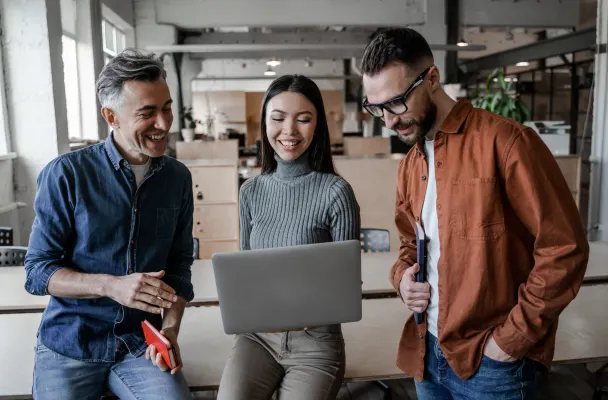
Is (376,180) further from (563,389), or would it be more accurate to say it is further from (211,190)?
(563,389)

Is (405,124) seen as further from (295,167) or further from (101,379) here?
(101,379)

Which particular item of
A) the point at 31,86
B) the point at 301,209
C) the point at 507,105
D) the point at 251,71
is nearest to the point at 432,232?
the point at 301,209

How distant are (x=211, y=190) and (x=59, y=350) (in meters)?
4.08

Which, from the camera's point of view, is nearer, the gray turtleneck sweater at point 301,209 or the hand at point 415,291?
the hand at point 415,291

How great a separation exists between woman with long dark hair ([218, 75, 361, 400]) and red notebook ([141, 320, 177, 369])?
0.19 metres

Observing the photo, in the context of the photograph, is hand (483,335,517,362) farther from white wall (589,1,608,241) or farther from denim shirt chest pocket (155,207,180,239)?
white wall (589,1,608,241)

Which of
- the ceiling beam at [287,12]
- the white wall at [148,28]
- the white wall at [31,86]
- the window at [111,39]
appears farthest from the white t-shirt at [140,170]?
the ceiling beam at [287,12]

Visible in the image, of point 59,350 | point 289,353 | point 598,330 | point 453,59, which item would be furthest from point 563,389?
point 453,59

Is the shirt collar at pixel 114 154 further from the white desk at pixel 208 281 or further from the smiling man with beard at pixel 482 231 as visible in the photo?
the white desk at pixel 208 281

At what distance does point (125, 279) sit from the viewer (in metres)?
1.46

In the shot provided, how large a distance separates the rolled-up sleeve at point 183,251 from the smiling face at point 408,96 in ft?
2.79

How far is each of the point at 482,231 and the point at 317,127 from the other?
834 millimetres

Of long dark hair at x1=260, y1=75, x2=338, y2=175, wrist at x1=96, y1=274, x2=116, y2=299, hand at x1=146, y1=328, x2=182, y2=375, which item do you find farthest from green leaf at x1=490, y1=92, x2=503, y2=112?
wrist at x1=96, y1=274, x2=116, y2=299

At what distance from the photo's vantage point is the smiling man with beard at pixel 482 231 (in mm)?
1197
